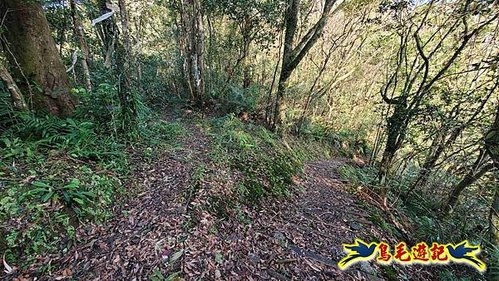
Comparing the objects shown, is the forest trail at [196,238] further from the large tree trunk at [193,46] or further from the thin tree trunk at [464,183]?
the large tree trunk at [193,46]

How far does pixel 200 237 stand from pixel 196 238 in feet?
0.17

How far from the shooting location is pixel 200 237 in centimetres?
287

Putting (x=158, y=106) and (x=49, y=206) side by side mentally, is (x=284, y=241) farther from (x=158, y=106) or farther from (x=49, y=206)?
(x=158, y=106)

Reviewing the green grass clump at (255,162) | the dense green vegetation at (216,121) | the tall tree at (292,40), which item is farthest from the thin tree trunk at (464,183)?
the tall tree at (292,40)

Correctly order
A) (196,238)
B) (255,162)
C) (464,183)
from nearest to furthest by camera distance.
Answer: (196,238), (255,162), (464,183)

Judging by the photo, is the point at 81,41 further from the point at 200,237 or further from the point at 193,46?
the point at 200,237

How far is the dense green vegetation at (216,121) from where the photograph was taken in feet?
9.64

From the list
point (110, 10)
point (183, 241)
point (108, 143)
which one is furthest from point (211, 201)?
point (110, 10)

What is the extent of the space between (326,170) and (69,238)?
7204mm

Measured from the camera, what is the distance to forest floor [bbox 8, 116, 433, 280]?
238cm

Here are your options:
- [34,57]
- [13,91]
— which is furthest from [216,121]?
[13,91]

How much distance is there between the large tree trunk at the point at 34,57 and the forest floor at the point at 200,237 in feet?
5.47

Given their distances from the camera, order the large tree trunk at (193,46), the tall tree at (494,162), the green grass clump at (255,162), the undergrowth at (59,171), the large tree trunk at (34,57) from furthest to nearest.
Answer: the large tree trunk at (193,46), the green grass clump at (255,162), the tall tree at (494,162), the large tree trunk at (34,57), the undergrowth at (59,171)

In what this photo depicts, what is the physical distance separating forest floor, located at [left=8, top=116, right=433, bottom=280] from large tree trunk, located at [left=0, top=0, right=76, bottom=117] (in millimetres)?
1666
